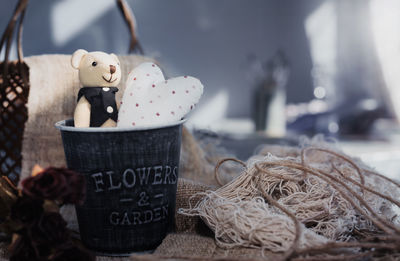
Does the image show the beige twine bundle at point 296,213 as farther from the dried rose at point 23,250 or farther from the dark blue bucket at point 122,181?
the dried rose at point 23,250

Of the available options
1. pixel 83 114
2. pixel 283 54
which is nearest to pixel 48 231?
pixel 83 114

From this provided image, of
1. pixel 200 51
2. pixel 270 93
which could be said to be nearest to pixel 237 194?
pixel 270 93

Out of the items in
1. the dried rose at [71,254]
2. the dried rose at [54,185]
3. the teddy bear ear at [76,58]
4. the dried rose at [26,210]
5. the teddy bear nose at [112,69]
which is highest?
the teddy bear ear at [76,58]

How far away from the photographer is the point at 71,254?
49cm

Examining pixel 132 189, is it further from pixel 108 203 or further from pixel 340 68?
pixel 340 68

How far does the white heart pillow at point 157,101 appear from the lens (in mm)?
576

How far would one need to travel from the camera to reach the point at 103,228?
22.3 inches

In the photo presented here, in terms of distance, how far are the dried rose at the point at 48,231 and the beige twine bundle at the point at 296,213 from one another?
0.23m

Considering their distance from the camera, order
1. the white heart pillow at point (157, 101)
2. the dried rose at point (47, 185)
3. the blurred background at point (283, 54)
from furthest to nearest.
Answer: the blurred background at point (283, 54) < the white heart pillow at point (157, 101) < the dried rose at point (47, 185)

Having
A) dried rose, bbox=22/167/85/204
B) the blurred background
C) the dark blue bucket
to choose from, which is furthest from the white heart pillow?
the blurred background

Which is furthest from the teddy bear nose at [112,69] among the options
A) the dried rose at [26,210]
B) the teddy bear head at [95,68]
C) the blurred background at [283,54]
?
the blurred background at [283,54]

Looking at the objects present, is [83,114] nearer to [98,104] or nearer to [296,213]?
[98,104]

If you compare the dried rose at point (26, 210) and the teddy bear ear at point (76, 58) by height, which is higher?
the teddy bear ear at point (76, 58)

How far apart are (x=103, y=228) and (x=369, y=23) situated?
3.51 meters
